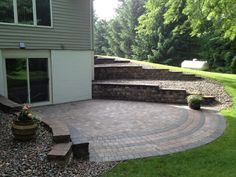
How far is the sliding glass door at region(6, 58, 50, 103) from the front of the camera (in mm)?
7636

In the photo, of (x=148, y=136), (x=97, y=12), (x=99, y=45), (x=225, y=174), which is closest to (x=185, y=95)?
(x=148, y=136)

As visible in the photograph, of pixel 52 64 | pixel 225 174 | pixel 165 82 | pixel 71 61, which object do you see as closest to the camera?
pixel 225 174

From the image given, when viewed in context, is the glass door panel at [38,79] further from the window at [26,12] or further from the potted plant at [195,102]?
the potted plant at [195,102]

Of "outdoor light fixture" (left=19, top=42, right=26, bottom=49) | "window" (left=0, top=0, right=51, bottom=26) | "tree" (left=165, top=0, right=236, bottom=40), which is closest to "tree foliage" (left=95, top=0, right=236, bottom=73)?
"tree" (left=165, top=0, right=236, bottom=40)

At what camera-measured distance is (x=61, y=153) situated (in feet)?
11.8

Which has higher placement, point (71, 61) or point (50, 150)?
point (71, 61)

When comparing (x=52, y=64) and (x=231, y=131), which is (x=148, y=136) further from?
(x=52, y=64)

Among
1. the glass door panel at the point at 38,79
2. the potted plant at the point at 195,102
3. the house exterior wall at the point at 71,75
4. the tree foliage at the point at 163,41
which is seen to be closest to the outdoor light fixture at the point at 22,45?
the glass door panel at the point at 38,79

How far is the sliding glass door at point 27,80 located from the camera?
7636 mm

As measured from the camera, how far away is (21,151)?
3.79 metres

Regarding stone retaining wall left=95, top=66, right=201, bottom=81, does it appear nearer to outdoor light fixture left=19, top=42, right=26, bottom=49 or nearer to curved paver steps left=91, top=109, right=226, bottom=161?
outdoor light fixture left=19, top=42, right=26, bottom=49

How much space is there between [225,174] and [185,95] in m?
5.89

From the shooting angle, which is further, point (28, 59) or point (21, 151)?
point (28, 59)

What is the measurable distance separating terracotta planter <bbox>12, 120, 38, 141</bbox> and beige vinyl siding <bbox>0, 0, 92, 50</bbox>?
406 centimetres
